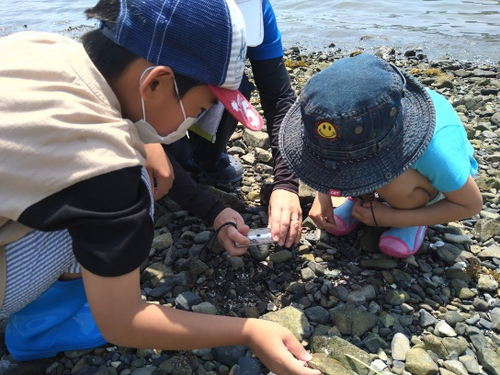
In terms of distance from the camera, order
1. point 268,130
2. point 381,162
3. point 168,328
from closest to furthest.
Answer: point 168,328 → point 381,162 → point 268,130

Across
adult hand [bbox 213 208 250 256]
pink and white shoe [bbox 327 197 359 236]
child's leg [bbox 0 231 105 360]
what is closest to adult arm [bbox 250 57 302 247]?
adult hand [bbox 213 208 250 256]

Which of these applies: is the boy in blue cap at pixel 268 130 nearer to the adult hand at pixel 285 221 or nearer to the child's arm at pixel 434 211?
the adult hand at pixel 285 221

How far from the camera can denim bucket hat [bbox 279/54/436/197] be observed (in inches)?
78.7

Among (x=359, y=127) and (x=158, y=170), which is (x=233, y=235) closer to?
(x=158, y=170)

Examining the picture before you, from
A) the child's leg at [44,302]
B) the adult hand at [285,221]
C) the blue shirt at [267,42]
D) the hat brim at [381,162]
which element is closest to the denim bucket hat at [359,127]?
the hat brim at [381,162]

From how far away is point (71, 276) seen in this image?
2016 mm

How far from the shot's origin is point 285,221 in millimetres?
2357

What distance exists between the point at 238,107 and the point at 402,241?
3.84 ft

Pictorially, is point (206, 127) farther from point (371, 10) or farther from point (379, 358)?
point (371, 10)

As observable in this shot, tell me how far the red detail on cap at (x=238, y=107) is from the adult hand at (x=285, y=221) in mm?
635

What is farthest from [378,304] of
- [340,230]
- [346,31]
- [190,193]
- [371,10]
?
[371,10]

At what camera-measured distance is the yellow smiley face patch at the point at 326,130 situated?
2035mm

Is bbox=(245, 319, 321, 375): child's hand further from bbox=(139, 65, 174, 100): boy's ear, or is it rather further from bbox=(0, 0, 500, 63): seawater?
bbox=(0, 0, 500, 63): seawater

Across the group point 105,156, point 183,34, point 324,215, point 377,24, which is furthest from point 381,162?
point 377,24
